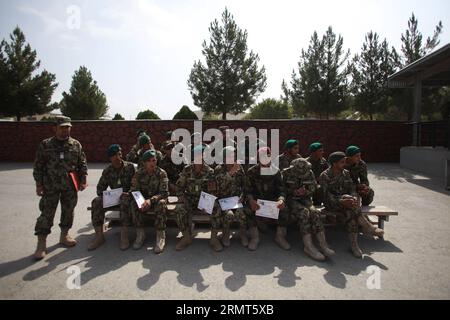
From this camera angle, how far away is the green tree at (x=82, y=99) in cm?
2720

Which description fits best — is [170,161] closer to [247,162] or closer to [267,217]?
[247,162]

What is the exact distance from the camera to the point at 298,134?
14.6m

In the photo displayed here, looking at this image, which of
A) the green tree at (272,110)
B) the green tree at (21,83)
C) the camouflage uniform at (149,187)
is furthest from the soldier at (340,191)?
the green tree at (272,110)

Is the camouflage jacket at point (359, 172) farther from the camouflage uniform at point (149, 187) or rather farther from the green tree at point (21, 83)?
the green tree at point (21, 83)

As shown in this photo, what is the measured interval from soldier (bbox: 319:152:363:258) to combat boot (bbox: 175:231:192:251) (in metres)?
2.19

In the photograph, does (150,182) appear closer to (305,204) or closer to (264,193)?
(264,193)

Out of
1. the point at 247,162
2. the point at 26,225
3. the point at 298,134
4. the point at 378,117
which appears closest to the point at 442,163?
the point at 298,134

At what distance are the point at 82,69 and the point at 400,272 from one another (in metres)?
31.4

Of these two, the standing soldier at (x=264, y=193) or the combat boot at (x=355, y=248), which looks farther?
the standing soldier at (x=264, y=193)

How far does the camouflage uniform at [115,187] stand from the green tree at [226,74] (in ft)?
57.3

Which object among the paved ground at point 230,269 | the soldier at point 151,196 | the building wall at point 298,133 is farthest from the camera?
the building wall at point 298,133

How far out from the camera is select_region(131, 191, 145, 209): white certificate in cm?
416

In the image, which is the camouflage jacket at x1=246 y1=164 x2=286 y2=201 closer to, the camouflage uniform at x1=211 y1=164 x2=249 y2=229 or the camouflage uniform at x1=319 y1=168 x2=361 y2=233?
the camouflage uniform at x1=211 y1=164 x2=249 y2=229

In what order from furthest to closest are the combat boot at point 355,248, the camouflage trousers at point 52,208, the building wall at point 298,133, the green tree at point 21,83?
the green tree at point 21,83
the building wall at point 298,133
the camouflage trousers at point 52,208
the combat boot at point 355,248
